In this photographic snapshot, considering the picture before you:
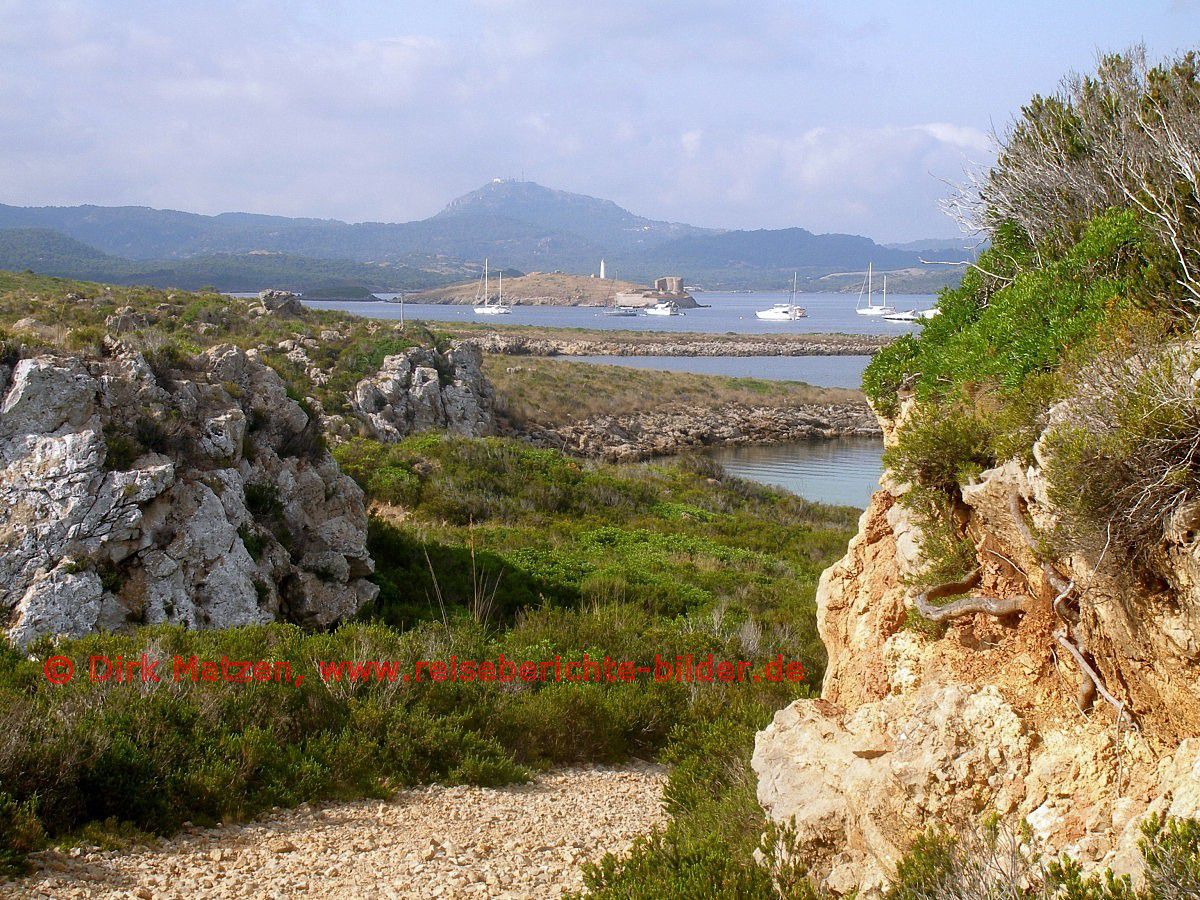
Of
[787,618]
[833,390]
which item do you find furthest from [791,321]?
[787,618]

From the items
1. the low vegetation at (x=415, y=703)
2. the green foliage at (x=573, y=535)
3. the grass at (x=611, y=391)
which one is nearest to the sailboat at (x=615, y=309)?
the grass at (x=611, y=391)

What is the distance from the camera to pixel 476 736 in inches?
263

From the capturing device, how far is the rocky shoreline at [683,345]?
7381cm

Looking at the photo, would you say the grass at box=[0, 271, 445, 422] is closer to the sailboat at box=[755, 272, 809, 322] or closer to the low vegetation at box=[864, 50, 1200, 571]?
the low vegetation at box=[864, 50, 1200, 571]

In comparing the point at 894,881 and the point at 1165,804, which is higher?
the point at 1165,804

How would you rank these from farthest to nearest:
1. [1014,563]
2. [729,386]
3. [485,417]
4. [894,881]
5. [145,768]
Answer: [729,386] → [485,417] → [145,768] → [1014,563] → [894,881]

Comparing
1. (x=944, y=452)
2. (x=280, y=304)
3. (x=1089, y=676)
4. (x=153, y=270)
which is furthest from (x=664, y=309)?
(x=1089, y=676)

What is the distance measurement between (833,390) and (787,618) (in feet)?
151

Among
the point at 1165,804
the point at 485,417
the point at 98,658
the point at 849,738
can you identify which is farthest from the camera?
the point at 485,417

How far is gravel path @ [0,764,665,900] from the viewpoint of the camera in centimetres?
456

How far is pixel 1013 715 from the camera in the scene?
3646 millimetres

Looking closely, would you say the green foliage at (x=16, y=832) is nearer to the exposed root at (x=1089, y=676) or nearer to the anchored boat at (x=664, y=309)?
the exposed root at (x=1089, y=676)

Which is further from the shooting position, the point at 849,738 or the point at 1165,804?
the point at 849,738

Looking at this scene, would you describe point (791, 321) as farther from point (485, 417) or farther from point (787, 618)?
point (787, 618)
